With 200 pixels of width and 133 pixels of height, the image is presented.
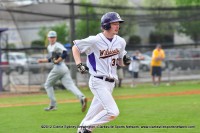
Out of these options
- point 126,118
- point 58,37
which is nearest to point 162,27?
point 58,37

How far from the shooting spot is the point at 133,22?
2498 centimetres

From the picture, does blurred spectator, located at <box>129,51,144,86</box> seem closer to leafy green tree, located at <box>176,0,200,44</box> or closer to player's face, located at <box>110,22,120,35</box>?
leafy green tree, located at <box>176,0,200,44</box>

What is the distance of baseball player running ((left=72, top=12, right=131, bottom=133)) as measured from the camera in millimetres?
7802

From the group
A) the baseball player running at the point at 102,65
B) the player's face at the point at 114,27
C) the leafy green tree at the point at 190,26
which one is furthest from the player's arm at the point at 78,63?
the leafy green tree at the point at 190,26

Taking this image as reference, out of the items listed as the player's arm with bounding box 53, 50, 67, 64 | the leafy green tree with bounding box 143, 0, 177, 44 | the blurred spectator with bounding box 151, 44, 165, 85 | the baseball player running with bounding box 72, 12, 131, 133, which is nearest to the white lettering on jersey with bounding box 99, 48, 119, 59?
the baseball player running with bounding box 72, 12, 131, 133

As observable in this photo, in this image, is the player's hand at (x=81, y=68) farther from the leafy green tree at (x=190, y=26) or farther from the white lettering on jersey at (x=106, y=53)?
the leafy green tree at (x=190, y=26)

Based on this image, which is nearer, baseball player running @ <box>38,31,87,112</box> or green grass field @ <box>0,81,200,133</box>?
green grass field @ <box>0,81,200,133</box>

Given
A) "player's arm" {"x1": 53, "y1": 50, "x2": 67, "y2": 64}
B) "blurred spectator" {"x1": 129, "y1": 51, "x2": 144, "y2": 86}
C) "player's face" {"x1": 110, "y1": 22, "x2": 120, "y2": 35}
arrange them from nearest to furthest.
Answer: "player's face" {"x1": 110, "y1": 22, "x2": 120, "y2": 35}, "player's arm" {"x1": 53, "y1": 50, "x2": 67, "y2": 64}, "blurred spectator" {"x1": 129, "y1": 51, "x2": 144, "y2": 86}

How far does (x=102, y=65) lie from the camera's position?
7965mm

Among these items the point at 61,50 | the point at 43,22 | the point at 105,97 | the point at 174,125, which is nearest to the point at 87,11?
the point at 43,22

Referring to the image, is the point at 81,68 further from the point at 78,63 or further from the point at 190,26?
the point at 190,26

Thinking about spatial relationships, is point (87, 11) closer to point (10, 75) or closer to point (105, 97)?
point (10, 75)

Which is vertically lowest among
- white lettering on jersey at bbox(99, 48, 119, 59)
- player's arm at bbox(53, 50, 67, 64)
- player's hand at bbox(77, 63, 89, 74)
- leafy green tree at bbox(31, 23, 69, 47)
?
leafy green tree at bbox(31, 23, 69, 47)

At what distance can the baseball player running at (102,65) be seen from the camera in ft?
25.6
